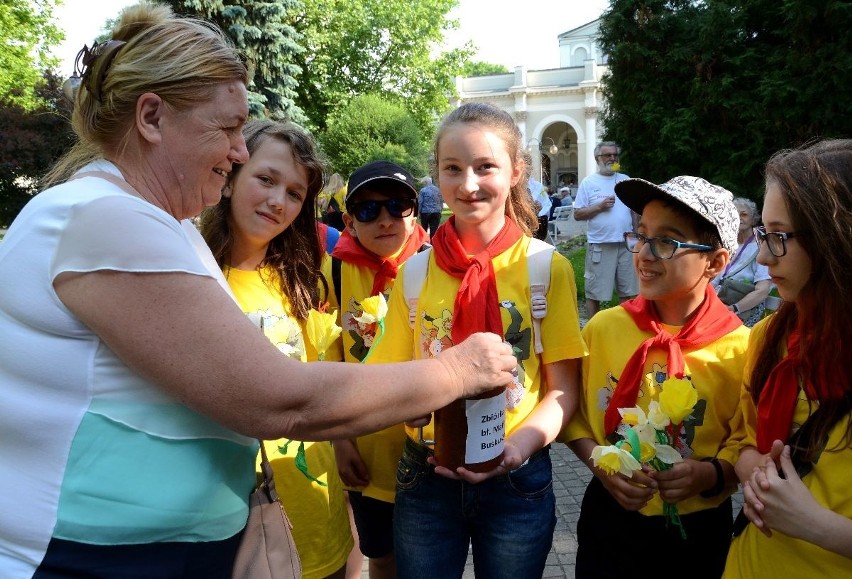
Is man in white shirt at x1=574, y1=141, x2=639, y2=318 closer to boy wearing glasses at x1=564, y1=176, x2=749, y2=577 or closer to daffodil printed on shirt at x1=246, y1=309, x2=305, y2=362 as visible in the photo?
boy wearing glasses at x1=564, y1=176, x2=749, y2=577

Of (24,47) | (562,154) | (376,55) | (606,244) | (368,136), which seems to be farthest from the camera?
(562,154)

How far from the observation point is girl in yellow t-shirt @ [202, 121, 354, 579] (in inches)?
98.6

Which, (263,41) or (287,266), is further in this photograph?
(263,41)

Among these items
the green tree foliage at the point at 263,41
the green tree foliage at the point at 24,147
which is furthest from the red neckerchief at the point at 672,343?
the green tree foliage at the point at 24,147

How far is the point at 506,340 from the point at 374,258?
1077 mm

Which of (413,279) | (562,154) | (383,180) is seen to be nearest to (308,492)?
(413,279)

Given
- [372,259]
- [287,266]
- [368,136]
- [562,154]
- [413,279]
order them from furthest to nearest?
[562,154] < [368,136] < [372,259] < [287,266] < [413,279]

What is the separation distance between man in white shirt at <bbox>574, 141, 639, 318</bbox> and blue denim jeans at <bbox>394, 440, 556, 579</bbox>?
6.83 m

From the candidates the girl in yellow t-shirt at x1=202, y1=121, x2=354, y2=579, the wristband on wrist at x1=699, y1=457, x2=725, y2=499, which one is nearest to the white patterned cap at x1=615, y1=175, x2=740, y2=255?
the wristband on wrist at x1=699, y1=457, x2=725, y2=499

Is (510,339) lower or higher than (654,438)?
higher

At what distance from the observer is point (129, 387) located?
4.52ft

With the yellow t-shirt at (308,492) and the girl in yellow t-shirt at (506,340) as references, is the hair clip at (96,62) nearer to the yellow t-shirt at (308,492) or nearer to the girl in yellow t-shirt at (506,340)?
the yellow t-shirt at (308,492)

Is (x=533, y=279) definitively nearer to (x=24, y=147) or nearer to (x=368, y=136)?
(x=24, y=147)

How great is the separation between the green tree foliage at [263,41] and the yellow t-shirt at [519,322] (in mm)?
19819
